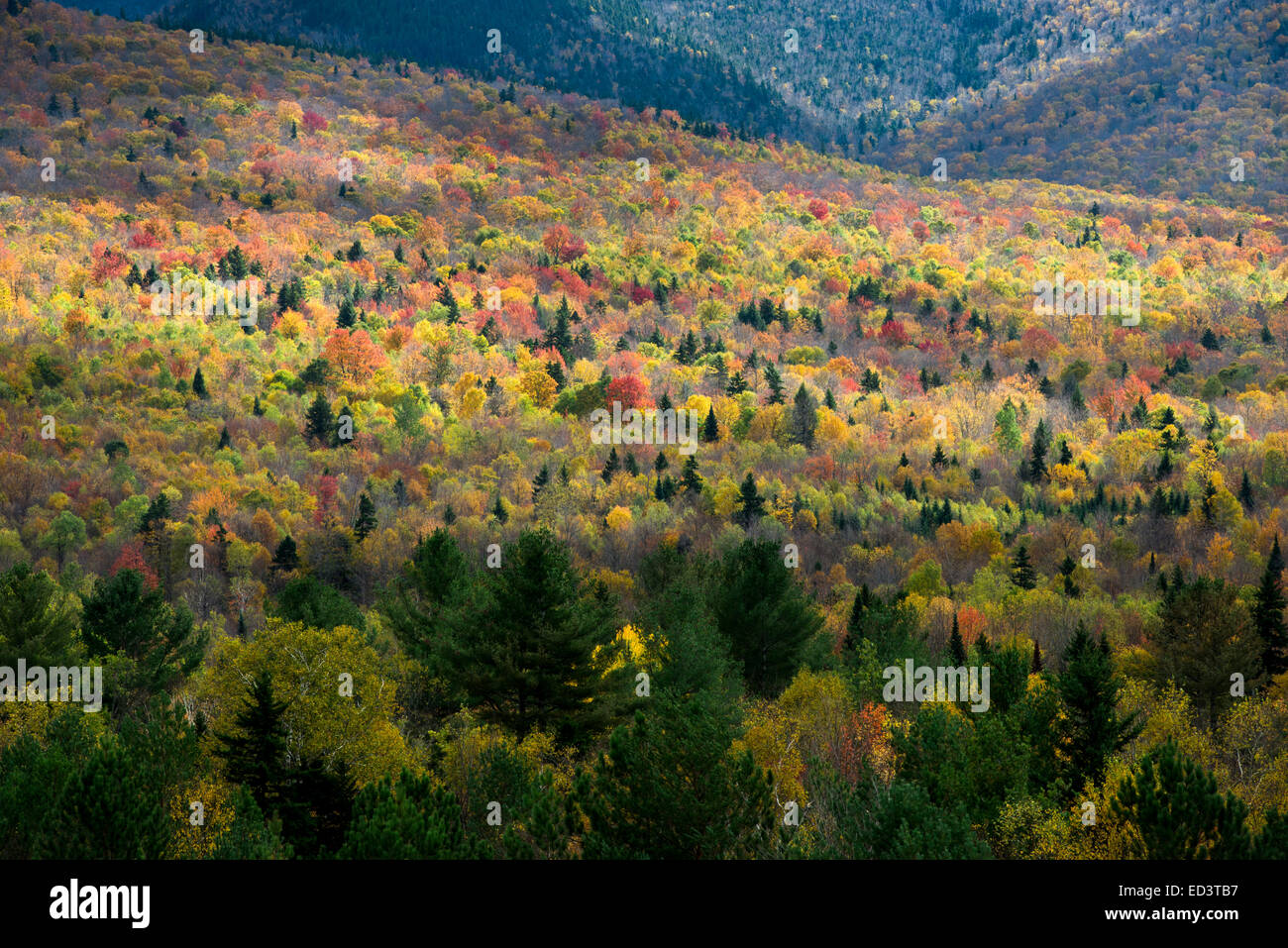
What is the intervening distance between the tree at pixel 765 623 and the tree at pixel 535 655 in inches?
631

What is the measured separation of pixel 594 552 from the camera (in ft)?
341

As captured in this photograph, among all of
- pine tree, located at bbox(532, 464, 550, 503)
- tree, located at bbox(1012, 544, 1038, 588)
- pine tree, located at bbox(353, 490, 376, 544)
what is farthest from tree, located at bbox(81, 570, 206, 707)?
pine tree, located at bbox(532, 464, 550, 503)

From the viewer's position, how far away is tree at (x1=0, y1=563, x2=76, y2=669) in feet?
141

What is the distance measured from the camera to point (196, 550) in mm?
92625

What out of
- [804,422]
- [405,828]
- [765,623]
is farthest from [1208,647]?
[804,422]

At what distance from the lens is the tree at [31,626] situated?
4300cm

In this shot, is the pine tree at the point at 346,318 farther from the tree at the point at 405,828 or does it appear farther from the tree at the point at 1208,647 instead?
the tree at the point at 405,828

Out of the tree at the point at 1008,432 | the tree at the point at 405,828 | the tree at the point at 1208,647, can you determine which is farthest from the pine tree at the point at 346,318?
the tree at the point at 405,828

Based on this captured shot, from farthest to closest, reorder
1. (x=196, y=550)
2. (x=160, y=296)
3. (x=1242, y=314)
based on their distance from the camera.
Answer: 1. (x=1242, y=314)
2. (x=160, y=296)
3. (x=196, y=550)
